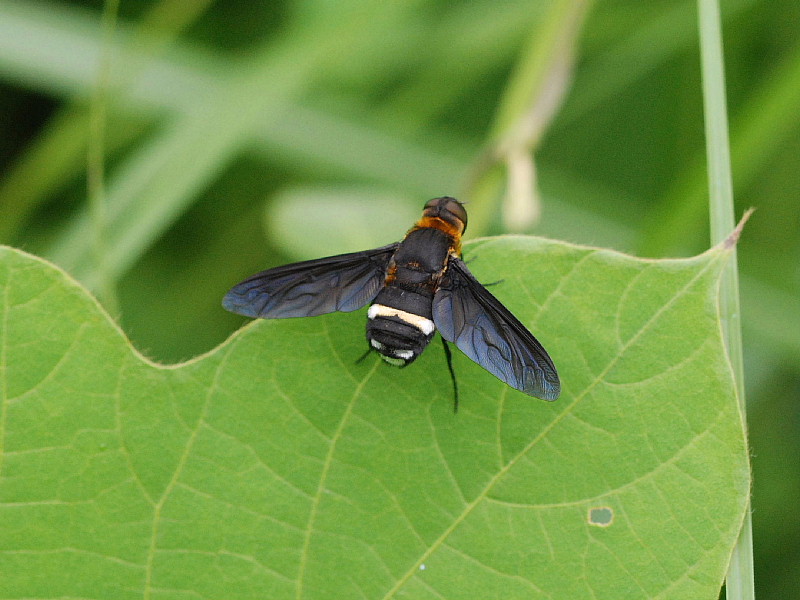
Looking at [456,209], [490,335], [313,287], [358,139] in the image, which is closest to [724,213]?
[490,335]

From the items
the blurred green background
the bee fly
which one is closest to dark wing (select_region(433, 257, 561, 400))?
the bee fly

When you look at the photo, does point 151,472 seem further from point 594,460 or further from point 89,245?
point 89,245

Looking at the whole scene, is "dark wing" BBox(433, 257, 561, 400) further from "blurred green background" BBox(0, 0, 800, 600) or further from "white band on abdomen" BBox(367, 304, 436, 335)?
"blurred green background" BBox(0, 0, 800, 600)

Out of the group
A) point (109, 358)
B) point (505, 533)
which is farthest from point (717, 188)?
point (109, 358)

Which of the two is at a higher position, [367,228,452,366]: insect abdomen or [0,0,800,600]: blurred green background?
[0,0,800,600]: blurred green background

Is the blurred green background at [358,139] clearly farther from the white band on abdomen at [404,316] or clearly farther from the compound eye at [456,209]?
the white band on abdomen at [404,316]

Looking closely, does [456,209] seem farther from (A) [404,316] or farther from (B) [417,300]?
(A) [404,316]

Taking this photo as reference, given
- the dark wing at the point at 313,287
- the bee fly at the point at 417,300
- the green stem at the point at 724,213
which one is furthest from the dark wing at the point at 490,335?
the green stem at the point at 724,213
